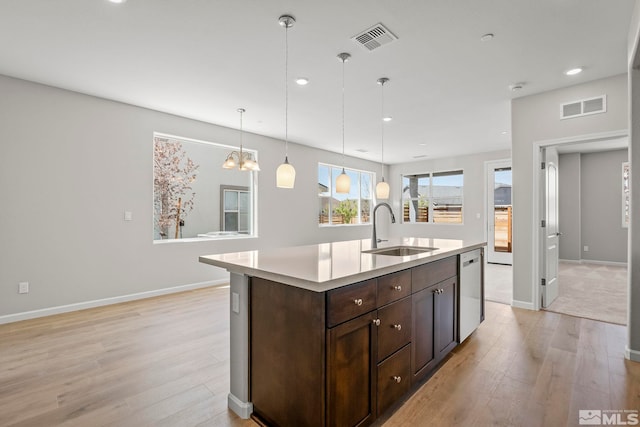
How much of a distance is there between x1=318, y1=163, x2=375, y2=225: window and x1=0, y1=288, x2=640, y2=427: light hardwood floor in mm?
4268

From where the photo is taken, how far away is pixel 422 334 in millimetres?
2176

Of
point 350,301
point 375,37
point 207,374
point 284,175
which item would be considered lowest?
point 207,374

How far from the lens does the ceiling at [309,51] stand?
2.31 meters

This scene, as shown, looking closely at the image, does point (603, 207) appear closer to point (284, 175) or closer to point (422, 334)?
point (422, 334)

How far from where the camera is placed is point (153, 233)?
4.50m

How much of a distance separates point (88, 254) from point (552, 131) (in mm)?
5728

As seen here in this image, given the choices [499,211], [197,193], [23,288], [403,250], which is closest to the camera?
[403,250]

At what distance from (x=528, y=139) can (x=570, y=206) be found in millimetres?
4743

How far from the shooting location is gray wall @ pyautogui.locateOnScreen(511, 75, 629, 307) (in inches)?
143

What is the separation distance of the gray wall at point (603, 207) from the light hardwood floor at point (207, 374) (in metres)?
4.91

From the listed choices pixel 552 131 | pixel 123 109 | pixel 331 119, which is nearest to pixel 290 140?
pixel 331 119

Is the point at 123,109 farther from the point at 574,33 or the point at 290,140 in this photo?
the point at 574,33

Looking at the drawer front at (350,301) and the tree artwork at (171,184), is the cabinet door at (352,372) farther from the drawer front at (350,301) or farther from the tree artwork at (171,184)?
the tree artwork at (171,184)

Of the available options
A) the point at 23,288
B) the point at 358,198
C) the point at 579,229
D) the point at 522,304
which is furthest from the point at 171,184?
the point at 579,229
